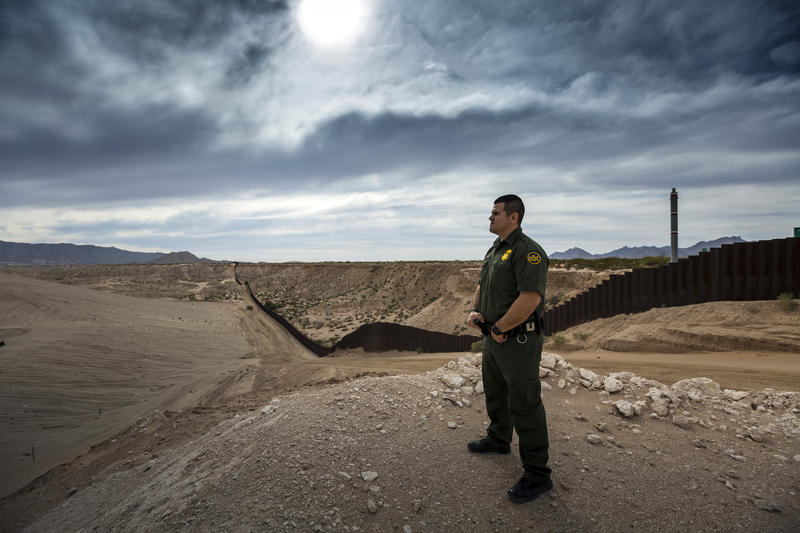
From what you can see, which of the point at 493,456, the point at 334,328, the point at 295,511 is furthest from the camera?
the point at 334,328

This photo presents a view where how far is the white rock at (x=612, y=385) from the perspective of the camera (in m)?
4.59

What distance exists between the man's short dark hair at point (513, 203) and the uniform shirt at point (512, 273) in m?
0.15

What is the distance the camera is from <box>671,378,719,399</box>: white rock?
4.66 meters

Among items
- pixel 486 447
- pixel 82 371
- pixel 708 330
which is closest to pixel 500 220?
pixel 486 447

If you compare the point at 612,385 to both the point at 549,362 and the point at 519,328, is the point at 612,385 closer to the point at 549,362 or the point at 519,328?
the point at 549,362

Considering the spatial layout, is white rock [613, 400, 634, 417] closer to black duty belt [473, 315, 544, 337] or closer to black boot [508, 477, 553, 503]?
black boot [508, 477, 553, 503]

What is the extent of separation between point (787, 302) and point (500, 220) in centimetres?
910

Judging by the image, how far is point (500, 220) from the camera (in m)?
3.25

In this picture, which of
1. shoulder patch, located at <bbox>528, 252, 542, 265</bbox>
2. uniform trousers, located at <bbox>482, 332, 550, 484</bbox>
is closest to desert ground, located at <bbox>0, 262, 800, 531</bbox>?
uniform trousers, located at <bbox>482, 332, 550, 484</bbox>

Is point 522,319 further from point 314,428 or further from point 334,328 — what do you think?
point 334,328

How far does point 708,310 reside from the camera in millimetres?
9453

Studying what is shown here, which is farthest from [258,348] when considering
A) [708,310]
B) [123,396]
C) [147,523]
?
[708,310]

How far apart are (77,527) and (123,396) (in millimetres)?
6927

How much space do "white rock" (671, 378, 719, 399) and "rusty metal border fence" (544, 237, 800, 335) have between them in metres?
6.68
